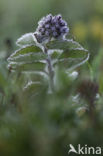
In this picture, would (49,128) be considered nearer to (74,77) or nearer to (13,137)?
(13,137)

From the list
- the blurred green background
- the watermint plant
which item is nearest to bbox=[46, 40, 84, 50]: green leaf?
the watermint plant

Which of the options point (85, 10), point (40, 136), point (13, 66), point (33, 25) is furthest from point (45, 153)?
point (85, 10)

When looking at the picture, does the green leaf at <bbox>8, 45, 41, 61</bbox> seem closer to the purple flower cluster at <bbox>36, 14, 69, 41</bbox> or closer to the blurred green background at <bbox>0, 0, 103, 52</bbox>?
the purple flower cluster at <bbox>36, 14, 69, 41</bbox>

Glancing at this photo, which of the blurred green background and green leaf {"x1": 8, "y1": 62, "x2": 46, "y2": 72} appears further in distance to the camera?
the blurred green background

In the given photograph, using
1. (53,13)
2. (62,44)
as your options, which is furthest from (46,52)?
(53,13)

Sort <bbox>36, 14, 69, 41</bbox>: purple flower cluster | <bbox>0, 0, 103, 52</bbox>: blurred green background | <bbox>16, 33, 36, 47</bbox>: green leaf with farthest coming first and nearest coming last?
<bbox>0, 0, 103, 52</bbox>: blurred green background < <bbox>16, 33, 36, 47</bbox>: green leaf < <bbox>36, 14, 69, 41</bbox>: purple flower cluster

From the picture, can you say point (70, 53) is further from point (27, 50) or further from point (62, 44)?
point (27, 50)

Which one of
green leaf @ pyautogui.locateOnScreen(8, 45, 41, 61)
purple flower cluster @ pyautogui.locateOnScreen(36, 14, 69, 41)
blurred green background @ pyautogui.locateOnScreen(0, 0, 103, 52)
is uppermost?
blurred green background @ pyautogui.locateOnScreen(0, 0, 103, 52)

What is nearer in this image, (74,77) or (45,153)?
(45,153)

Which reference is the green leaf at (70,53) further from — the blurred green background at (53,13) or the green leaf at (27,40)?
the blurred green background at (53,13)
